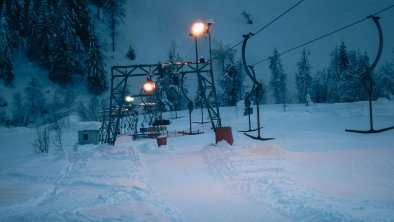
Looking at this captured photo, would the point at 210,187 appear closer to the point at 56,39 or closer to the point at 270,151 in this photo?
the point at 270,151

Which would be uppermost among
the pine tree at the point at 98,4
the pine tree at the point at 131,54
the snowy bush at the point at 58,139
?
the pine tree at the point at 98,4

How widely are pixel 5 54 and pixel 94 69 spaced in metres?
15.5

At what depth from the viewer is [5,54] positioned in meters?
59.1

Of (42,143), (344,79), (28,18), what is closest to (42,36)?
(28,18)

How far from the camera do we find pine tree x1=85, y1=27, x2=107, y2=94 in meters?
64.1

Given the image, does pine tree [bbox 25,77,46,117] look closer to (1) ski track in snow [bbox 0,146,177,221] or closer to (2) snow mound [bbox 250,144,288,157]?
(1) ski track in snow [bbox 0,146,177,221]

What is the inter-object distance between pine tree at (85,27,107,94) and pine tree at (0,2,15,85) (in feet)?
44.0

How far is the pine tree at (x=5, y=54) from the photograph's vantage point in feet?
191

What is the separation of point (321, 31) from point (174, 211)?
15484cm

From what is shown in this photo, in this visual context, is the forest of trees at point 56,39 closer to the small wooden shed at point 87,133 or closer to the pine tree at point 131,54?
the pine tree at point 131,54

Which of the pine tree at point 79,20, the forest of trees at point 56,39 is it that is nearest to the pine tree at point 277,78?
the forest of trees at point 56,39

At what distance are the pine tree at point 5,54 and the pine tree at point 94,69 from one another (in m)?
13.4

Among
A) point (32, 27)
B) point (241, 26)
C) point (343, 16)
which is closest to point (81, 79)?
point (32, 27)

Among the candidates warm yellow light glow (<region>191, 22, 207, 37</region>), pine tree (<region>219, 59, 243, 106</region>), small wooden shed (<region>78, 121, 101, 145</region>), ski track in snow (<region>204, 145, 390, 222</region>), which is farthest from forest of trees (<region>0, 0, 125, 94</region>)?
ski track in snow (<region>204, 145, 390, 222</region>)
